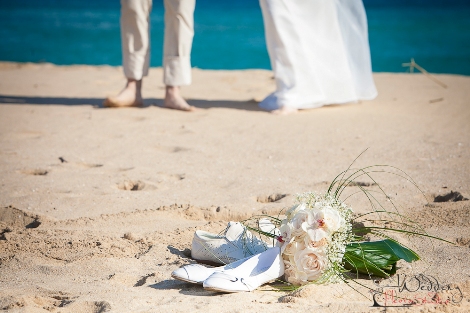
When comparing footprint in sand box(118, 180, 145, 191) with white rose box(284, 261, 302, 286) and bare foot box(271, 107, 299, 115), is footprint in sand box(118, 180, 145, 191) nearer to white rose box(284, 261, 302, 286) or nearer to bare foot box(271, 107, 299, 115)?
white rose box(284, 261, 302, 286)

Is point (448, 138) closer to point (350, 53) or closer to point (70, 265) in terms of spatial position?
point (350, 53)

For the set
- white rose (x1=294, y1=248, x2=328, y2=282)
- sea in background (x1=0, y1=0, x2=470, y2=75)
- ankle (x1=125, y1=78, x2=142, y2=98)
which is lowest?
sea in background (x1=0, y1=0, x2=470, y2=75)

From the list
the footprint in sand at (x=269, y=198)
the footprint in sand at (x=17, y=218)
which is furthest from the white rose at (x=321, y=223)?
the footprint in sand at (x=17, y=218)

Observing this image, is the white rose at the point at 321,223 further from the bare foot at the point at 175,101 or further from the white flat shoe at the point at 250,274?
the bare foot at the point at 175,101

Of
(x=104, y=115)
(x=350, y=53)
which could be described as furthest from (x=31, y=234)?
(x=350, y=53)

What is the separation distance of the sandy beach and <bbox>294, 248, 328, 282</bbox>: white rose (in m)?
0.07

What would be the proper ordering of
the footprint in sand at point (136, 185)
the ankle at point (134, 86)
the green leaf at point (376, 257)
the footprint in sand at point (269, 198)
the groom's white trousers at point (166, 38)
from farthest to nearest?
the ankle at point (134, 86)
the groom's white trousers at point (166, 38)
the footprint in sand at point (136, 185)
the footprint in sand at point (269, 198)
the green leaf at point (376, 257)

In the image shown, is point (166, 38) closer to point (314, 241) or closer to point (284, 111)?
point (284, 111)

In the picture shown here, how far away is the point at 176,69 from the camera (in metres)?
4.71

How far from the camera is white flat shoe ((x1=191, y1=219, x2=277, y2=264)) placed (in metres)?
2.11

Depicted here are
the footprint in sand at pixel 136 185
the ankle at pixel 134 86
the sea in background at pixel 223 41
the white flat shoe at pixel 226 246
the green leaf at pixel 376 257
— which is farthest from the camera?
the sea in background at pixel 223 41

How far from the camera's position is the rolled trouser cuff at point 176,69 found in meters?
4.70

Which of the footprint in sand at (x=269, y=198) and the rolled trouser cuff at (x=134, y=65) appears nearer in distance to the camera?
the footprint in sand at (x=269, y=198)

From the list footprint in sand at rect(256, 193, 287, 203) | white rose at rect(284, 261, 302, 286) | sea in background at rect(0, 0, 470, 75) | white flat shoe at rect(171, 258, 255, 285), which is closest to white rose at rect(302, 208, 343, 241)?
white rose at rect(284, 261, 302, 286)
